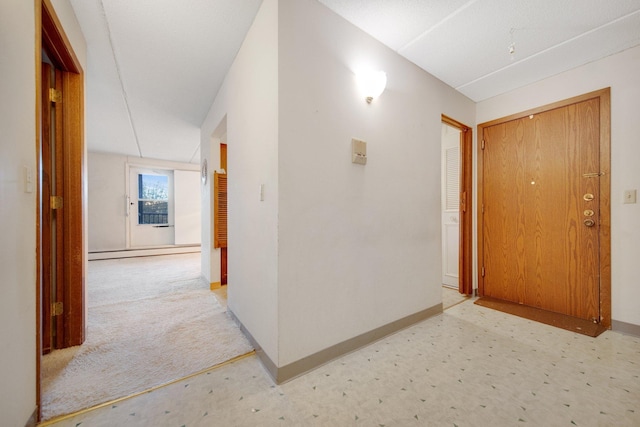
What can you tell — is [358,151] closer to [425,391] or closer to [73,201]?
[425,391]

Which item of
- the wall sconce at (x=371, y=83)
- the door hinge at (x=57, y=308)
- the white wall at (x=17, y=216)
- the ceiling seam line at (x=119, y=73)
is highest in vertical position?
the ceiling seam line at (x=119, y=73)

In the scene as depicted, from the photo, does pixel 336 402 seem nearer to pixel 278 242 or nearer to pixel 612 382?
pixel 278 242

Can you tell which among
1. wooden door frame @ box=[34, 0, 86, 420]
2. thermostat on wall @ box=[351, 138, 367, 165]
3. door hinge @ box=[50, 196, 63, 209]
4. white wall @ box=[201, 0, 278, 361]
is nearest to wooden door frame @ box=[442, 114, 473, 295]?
thermostat on wall @ box=[351, 138, 367, 165]

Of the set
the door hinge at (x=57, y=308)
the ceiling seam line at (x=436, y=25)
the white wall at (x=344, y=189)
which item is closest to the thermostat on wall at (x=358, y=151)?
the white wall at (x=344, y=189)

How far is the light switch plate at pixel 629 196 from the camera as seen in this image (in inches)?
80.9

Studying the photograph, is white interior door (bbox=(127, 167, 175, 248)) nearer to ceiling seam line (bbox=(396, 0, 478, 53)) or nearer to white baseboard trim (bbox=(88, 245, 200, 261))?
white baseboard trim (bbox=(88, 245, 200, 261))

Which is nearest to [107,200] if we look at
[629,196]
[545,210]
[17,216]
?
[17,216]

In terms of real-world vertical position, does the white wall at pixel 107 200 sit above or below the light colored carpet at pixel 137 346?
above

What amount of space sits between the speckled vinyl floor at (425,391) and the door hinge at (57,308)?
986mm

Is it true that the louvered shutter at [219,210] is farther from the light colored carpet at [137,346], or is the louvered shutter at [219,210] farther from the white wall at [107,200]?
the white wall at [107,200]

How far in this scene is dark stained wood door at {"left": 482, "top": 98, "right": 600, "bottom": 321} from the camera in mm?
2283

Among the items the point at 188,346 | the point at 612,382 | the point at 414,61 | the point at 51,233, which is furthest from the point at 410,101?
the point at 51,233

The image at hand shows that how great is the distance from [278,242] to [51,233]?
178 centimetres

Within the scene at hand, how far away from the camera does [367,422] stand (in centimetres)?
120
